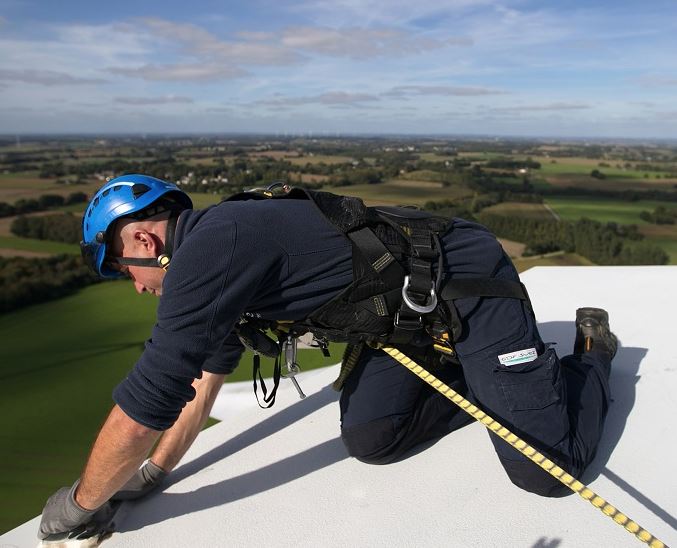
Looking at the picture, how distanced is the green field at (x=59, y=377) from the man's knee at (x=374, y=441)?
4.59ft

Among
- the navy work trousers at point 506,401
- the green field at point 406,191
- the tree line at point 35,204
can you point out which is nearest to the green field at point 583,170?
the green field at point 406,191

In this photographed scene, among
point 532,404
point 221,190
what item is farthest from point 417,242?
point 221,190

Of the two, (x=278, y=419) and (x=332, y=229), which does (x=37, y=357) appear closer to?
(x=278, y=419)

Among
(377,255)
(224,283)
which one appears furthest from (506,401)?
(224,283)

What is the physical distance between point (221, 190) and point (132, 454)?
2187 centimetres

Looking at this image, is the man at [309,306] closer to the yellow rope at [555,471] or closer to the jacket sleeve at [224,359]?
the jacket sleeve at [224,359]

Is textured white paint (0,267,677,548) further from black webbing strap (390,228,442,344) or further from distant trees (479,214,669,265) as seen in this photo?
distant trees (479,214,669,265)

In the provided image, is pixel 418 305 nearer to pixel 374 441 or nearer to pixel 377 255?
pixel 377 255

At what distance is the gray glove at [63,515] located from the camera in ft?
6.32

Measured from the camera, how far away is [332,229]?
1985mm

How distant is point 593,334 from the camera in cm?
302

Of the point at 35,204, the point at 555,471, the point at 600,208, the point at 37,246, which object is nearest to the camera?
the point at 555,471

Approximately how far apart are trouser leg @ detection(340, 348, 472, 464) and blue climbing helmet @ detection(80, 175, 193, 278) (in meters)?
1.19

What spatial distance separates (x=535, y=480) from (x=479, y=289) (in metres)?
0.82
